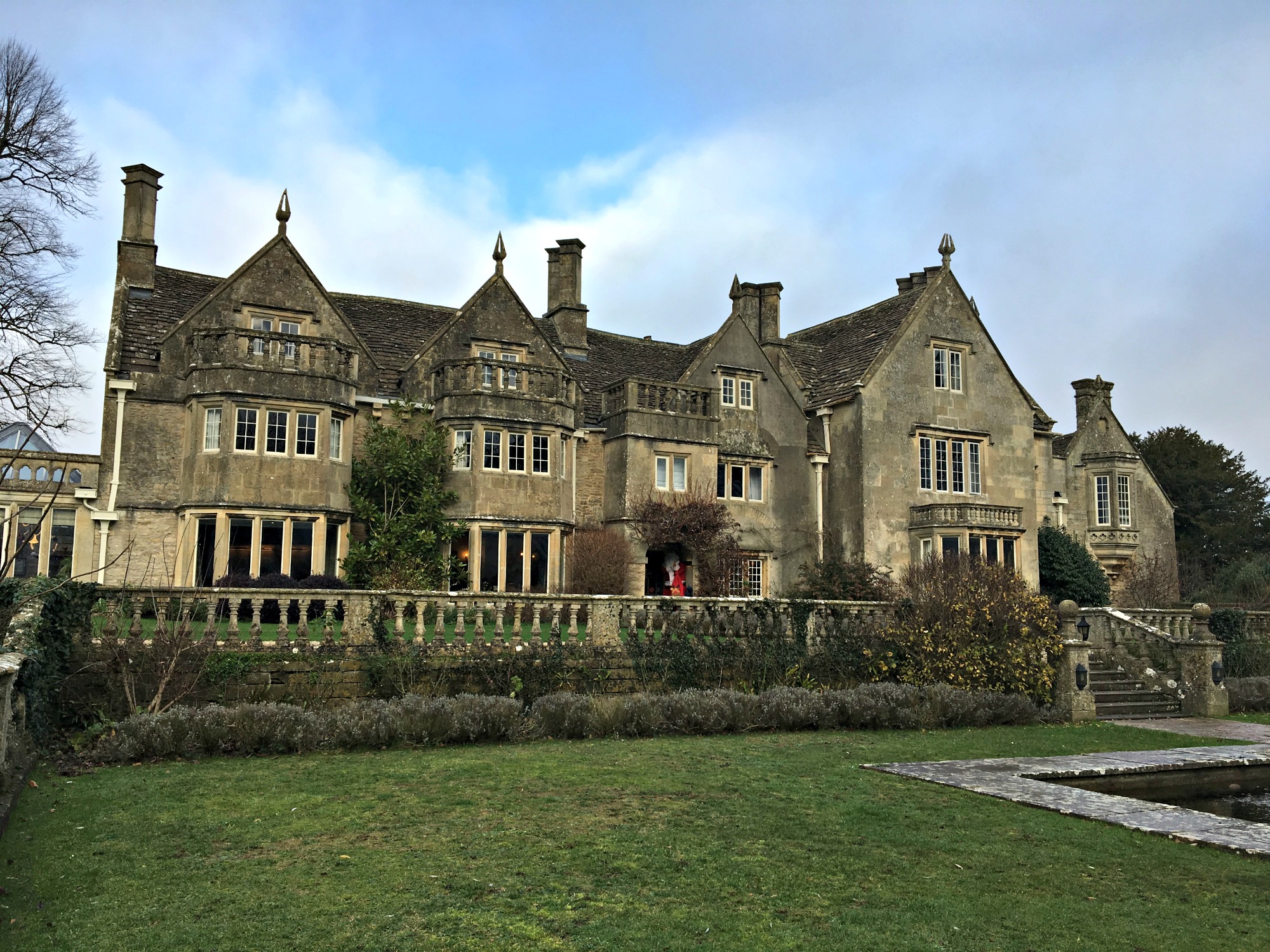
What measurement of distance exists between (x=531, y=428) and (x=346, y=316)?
6626mm

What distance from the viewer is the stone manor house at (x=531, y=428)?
26469 mm

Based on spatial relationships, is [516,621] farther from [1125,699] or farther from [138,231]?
[138,231]

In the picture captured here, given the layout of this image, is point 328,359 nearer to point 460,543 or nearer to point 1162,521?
point 460,543

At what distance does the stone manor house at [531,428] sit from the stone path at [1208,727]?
12.1 m

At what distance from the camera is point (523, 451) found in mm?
29906

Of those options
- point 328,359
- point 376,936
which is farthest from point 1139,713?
point 328,359

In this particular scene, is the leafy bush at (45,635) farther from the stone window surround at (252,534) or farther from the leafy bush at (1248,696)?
the leafy bush at (1248,696)

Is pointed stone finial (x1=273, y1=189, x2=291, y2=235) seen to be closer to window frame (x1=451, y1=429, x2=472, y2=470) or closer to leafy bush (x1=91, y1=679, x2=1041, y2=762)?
window frame (x1=451, y1=429, x2=472, y2=470)

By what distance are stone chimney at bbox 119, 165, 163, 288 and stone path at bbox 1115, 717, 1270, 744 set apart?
86.7ft

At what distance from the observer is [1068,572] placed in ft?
122

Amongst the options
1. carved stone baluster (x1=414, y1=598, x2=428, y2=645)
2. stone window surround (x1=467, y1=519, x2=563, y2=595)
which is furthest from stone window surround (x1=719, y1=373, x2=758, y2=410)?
carved stone baluster (x1=414, y1=598, x2=428, y2=645)

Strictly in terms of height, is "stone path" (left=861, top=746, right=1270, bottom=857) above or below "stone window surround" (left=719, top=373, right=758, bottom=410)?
below

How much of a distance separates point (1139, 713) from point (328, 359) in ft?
68.6

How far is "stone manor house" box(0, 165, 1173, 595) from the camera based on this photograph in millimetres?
26469
